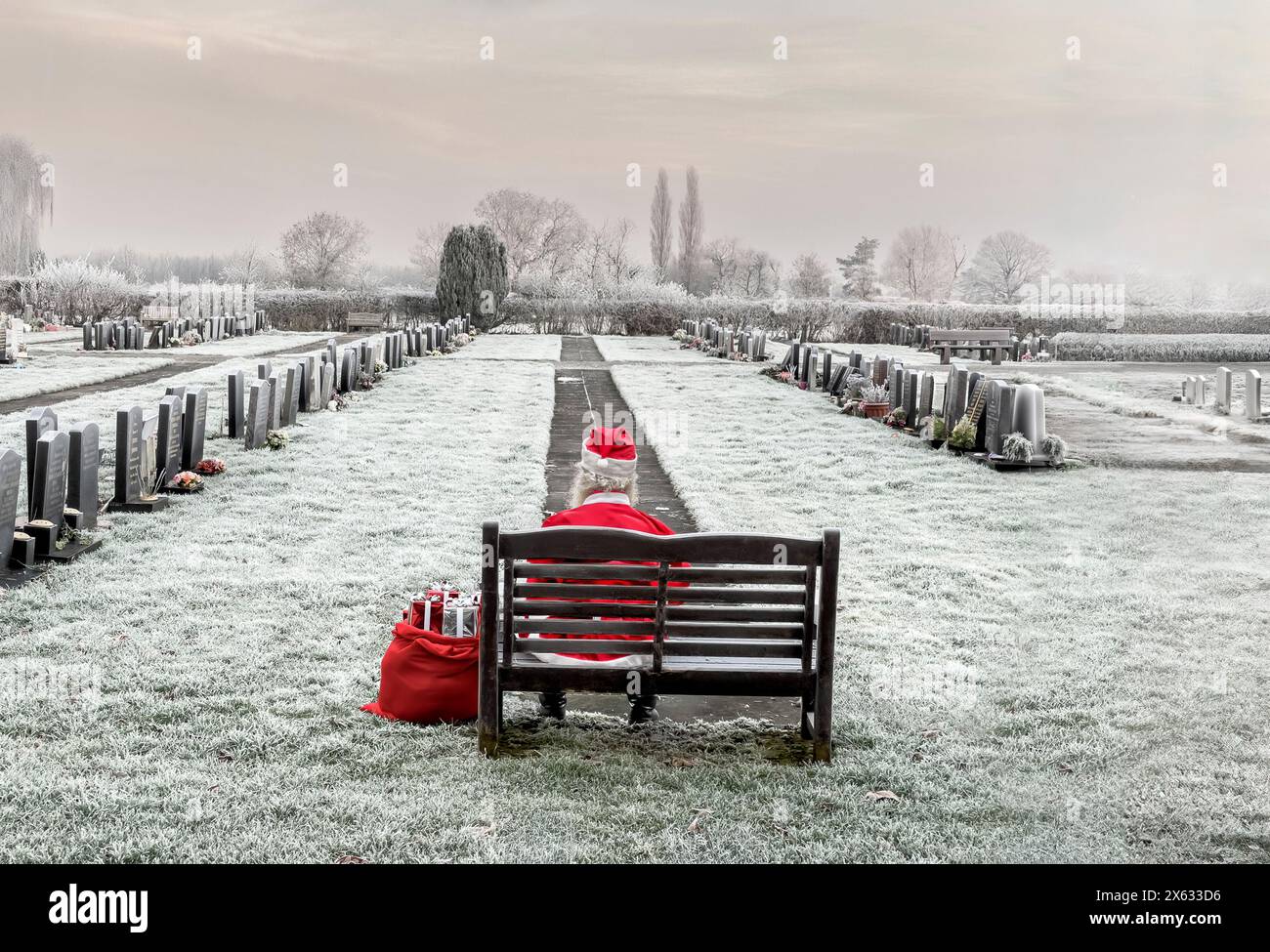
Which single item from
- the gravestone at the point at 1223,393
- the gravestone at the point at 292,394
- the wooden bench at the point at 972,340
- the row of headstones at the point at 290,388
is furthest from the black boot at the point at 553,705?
the wooden bench at the point at 972,340

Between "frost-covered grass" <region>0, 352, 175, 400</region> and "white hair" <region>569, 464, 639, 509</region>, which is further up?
"frost-covered grass" <region>0, 352, 175, 400</region>

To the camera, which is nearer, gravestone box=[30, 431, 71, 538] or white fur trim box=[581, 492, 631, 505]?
white fur trim box=[581, 492, 631, 505]

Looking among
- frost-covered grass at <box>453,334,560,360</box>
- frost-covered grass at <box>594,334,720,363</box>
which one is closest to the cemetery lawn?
frost-covered grass at <box>453,334,560,360</box>

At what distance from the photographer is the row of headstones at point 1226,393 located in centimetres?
1742

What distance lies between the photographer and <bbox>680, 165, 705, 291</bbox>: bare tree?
5826 cm

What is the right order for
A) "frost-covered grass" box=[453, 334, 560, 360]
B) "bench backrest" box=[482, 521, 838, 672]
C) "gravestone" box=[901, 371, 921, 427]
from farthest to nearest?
1. "frost-covered grass" box=[453, 334, 560, 360]
2. "gravestone" box=[901, 371, 921, 427]
3. "bench backrest" box=[482, 521, 838, 672]

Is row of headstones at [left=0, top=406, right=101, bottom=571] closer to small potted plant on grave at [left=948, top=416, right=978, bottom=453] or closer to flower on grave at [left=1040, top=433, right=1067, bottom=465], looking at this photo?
small potted plant on grave at [left=948, top=416, right=978, bottom=453]

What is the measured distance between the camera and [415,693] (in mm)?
5043

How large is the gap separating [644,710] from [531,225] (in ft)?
185

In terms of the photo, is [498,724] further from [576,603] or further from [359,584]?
[359,584]

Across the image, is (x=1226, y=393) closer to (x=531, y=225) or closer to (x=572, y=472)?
(x=572, y=472)

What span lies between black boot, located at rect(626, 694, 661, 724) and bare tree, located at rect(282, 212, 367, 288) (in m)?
57.9
